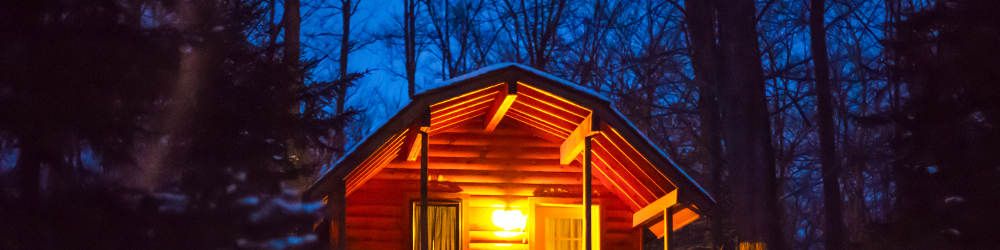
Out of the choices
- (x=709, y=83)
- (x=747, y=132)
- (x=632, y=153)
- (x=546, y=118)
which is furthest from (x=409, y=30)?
(x=632, y=153)

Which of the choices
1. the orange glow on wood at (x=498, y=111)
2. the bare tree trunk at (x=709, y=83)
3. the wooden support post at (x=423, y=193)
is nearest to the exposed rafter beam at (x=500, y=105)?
the orange glow on wood at (x=498, y=111)

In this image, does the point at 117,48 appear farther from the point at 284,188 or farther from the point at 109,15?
the point at 284,188

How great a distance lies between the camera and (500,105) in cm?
823

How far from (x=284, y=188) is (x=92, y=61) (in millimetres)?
2776

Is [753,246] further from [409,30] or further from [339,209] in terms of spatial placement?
[409,30]

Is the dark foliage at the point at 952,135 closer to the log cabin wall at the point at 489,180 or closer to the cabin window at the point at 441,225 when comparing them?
the log cabin wall at the point at 489,180

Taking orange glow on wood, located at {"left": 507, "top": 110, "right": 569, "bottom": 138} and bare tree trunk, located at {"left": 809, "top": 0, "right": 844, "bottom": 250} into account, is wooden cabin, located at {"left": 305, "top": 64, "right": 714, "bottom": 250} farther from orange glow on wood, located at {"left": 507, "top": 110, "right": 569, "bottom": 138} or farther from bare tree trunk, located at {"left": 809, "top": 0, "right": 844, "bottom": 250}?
bare tree trunk, located at {"left": 809, "top": 0, "right": 844, "bottom": 250}

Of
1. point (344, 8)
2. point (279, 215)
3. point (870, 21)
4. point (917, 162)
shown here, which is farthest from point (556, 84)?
point (870, 21)

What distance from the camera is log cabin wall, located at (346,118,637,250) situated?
967cm

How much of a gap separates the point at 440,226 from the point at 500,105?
236cm

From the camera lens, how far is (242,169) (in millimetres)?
7555

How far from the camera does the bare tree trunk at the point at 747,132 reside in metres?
11.8

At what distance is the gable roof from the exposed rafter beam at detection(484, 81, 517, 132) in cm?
9

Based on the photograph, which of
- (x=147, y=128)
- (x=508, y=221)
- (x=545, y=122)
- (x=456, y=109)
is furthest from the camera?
(x=508, y=221)
